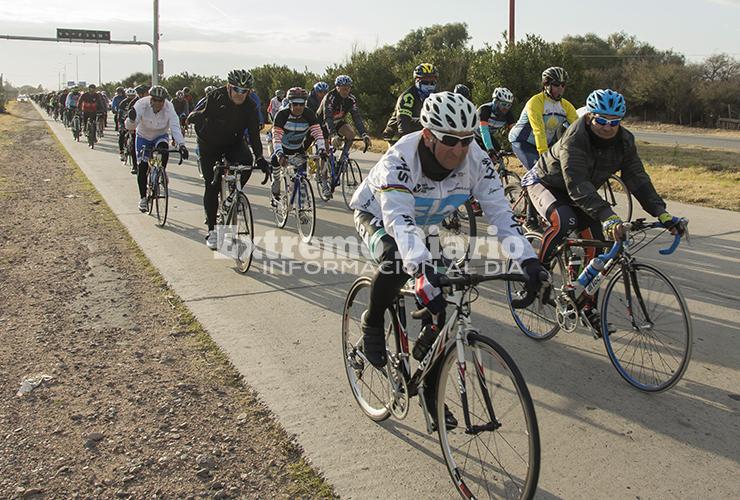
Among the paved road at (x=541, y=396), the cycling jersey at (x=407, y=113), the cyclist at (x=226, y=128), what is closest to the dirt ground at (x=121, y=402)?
the paved road at (x=541, y=396)

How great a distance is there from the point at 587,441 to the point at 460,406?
3.62 feet

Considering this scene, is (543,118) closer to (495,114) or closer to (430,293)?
(495,114)

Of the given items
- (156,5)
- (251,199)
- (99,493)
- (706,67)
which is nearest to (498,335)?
(99,493)

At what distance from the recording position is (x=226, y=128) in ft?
25.2

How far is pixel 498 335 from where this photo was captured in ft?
17.7

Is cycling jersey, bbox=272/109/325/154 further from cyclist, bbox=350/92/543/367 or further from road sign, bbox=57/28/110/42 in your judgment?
road sign, bbox=57/28/110/42

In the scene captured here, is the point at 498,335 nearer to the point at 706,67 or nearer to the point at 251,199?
the point at 251,199

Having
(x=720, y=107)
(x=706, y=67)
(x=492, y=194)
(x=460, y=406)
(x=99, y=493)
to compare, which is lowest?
(x=99, y=493)

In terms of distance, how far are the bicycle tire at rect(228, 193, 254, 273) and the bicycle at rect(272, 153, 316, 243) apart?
55.0 inches

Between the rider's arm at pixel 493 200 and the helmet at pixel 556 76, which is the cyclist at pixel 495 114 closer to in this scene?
the helmet at pixel 556 76

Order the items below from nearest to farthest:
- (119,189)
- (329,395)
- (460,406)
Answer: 1. (460,406)
2. (329,395)
3. (119,189)

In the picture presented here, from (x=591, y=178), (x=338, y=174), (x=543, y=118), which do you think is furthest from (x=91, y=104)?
(x=591, y=178)

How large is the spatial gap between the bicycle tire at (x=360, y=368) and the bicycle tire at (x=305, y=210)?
4646mm

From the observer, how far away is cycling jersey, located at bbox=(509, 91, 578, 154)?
23.7 ft
